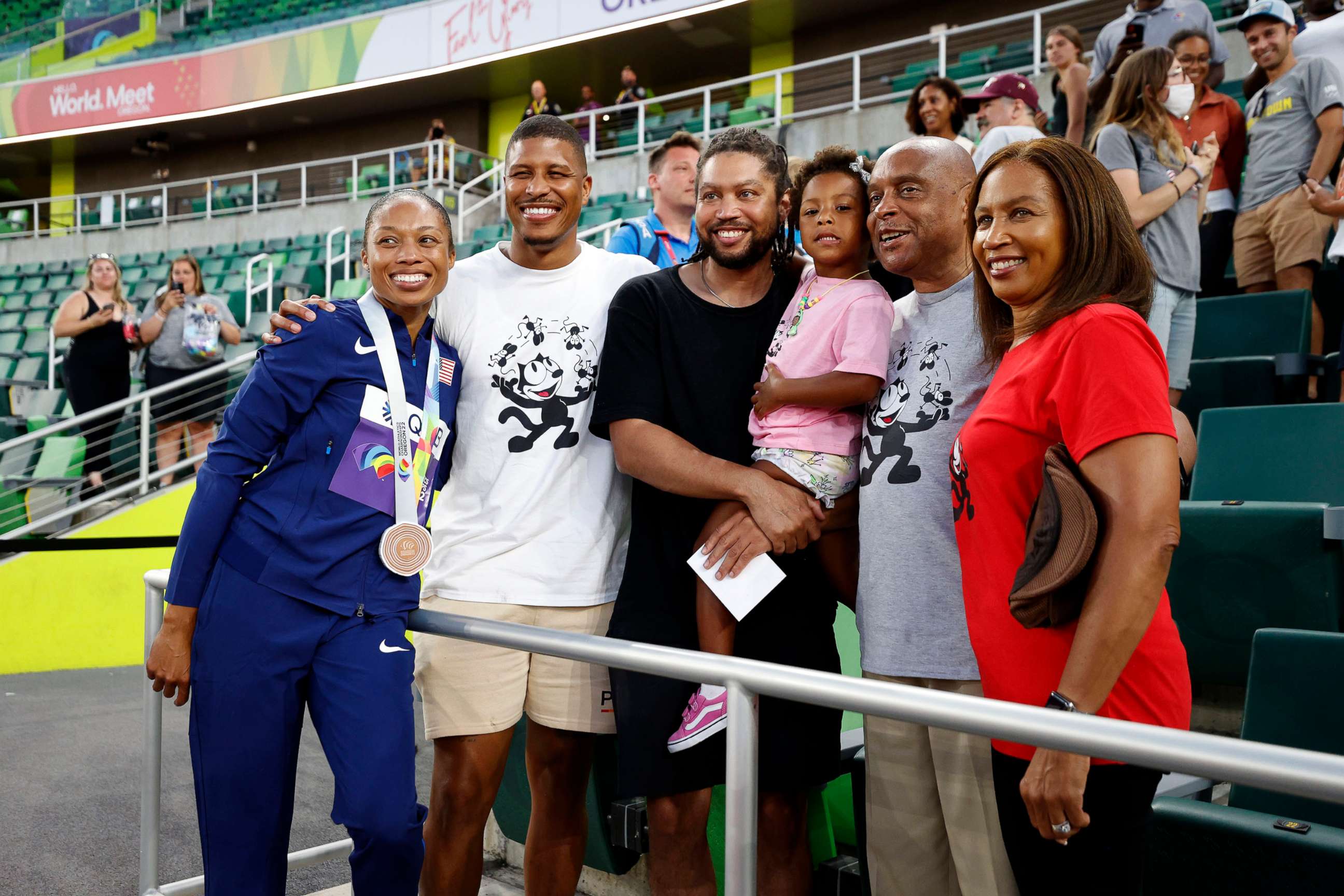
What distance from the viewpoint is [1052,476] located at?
1.15 meters

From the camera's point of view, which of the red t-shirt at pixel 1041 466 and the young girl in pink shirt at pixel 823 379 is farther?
the young girl in pink shirt at pixel 823 379

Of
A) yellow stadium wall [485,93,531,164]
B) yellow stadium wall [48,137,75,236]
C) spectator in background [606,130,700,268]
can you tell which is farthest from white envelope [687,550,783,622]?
yellow stadium wall [48,137,75,236]

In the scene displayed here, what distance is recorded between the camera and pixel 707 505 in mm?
1767

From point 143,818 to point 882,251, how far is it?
5.81 ft

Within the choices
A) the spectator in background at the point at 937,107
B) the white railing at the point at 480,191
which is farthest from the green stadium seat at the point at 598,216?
the spectator in background at the point at 937,107

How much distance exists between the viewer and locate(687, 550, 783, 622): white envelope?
1606 mm

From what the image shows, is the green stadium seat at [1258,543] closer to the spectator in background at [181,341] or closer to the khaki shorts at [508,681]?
the khaki shorts at [508,681]

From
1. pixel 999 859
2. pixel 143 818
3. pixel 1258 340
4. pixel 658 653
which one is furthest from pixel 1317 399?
pixel 143 818

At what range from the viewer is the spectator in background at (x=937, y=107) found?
11.9 ft

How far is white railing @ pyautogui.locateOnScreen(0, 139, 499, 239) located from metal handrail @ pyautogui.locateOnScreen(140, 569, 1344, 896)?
1069 centimetres

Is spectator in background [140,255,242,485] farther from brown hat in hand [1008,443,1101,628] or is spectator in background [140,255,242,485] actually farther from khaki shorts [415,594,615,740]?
brown hat in hand [1008,443,1101,628]

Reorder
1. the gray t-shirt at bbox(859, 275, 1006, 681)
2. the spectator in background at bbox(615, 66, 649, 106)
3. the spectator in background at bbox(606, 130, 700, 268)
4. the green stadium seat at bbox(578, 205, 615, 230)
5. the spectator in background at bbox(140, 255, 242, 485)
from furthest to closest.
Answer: the spectator in background at bbox(615, 66, 649, 106) → the green stadium seat at bbox(578, 205, 615, 230) → the spectator in background at bbox(140, 255, 242, 485) → the spectator in background at bbox(606, 130, 700, 268) → the gray t-shirt at bbox(859, 275, 1006, 681)

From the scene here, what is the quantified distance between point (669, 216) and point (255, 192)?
12433 millimetres

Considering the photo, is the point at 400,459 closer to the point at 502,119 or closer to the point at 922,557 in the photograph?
the point at 922,557
